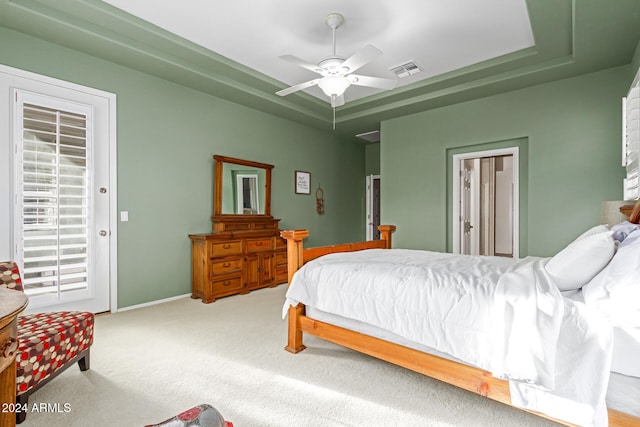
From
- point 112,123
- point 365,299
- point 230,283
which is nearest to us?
point 365,299

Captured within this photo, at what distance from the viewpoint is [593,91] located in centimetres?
369

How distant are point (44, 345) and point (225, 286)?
7.89 feet

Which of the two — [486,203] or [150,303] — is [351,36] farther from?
[486,203]

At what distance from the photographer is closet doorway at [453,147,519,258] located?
176 inches

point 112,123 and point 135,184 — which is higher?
point 112,123

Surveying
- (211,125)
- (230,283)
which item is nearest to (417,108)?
(211,125)

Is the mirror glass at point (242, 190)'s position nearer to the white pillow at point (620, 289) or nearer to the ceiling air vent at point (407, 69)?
the ceiling air vent at point (407, 69)

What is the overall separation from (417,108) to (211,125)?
3064 mm

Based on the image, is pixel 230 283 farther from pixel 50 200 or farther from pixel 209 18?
pixel 209 18

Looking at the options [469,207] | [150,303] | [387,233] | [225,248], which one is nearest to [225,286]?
[225,248]

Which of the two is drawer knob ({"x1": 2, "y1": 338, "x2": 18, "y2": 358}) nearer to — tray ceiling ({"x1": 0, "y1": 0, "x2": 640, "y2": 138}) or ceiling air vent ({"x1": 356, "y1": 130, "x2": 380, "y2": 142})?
tray ceiling ({"x1": 0, "y1": 0, "x2": 640, "y2": 138})

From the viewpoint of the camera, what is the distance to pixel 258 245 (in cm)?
463

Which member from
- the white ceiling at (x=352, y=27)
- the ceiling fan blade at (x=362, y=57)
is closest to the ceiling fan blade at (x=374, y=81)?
the ceiling fan blade at (x=362, y=57)

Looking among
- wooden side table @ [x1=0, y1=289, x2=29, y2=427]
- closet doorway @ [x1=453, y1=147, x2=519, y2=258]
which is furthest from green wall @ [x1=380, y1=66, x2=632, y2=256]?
wooden side table @ [x1=0, y1=289, x2=29, y2=427]
